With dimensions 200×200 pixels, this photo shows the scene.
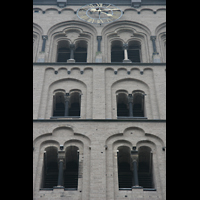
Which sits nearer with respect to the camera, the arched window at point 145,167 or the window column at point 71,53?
the arched window at point 145,167

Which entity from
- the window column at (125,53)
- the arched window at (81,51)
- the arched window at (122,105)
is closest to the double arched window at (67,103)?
the arched window at (122,105)

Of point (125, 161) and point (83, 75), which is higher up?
point (83, 75)

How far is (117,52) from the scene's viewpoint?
27.5 metres

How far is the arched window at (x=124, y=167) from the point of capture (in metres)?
18.7

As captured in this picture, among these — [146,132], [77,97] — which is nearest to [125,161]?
[146,132]

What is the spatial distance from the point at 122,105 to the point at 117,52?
18.2 feet

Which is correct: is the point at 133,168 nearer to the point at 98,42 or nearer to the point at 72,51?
the point at 72,51

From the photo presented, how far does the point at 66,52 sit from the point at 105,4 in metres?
4.66

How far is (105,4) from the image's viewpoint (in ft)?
98.3

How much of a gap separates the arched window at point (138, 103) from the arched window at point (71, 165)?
171 inches

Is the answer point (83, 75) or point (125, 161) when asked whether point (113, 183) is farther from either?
point (83, 75)

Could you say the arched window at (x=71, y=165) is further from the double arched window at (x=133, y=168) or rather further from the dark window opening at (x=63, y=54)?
the dark window opening at (x=63, y=54)
